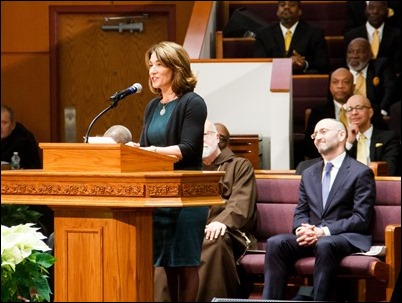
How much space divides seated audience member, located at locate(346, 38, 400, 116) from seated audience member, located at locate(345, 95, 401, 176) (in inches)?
46.2

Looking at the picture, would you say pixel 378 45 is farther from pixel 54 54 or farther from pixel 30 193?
pixel 30 193

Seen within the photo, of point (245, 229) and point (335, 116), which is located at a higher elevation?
point (335, 116)

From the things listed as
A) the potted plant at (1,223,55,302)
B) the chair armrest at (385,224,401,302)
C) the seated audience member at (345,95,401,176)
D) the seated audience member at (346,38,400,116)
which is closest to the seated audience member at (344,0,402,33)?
the seated audience member at (346,38,400,116)

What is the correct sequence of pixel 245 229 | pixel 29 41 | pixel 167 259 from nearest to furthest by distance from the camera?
pixel 167 259 < pixel 245 229 < pixel 29 41

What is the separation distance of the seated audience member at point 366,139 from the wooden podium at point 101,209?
3949 millimetres

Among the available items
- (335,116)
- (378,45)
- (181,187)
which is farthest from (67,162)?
(378,45)

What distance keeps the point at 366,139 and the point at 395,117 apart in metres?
0.87

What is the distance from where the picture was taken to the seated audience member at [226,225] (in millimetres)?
5715

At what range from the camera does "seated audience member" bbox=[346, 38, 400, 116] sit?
8531mm

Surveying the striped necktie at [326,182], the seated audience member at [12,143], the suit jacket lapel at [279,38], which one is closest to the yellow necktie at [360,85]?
the suit jacket lapel at [279,38]

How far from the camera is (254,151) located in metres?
7.44

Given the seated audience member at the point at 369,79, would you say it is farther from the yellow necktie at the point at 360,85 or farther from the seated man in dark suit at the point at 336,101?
the seated man in dark suit at the point at 336,101

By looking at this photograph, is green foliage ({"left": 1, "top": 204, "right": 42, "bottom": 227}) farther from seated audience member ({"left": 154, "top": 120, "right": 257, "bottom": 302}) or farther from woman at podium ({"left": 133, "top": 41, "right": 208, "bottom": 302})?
seated audience member ({"left": 154, "top": 120, "right": 257, "bottom": 302})

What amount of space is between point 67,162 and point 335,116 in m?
4.68
